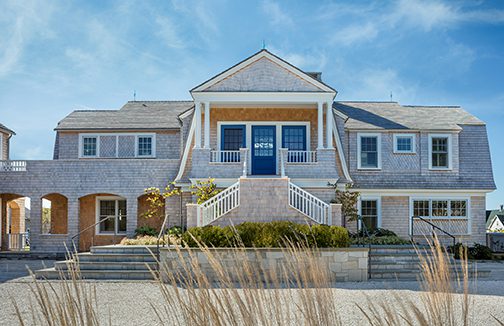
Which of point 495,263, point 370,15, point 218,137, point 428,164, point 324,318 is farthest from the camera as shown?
point 428,164

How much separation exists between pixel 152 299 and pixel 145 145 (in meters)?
14.4

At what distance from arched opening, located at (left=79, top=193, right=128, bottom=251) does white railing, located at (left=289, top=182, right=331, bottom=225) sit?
856 cm

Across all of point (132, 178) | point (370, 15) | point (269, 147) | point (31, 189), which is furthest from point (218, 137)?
point (370, 15)

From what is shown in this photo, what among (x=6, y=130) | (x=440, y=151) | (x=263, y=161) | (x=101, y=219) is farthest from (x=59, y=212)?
(x=440, y=151)

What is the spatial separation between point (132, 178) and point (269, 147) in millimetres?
6020

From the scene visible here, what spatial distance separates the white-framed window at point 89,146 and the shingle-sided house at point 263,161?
48 millimetres

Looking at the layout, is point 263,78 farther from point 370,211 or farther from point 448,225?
point 448,225

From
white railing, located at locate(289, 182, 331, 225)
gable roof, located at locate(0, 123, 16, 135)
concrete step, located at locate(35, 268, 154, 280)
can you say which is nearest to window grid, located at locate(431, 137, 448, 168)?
white railing, located at locate(289, 182, 331, 225)

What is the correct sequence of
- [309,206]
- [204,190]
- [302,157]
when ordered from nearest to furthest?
1. [309,206]
2. [204,190]
3. [302,157]

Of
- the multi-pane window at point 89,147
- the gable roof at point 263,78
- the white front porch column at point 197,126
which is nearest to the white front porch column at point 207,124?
the white front porch column at point 197,126

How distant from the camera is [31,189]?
888 inches

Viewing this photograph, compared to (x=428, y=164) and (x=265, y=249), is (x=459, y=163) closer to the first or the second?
(x=428, y=164)

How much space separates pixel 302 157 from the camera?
71.9 ft

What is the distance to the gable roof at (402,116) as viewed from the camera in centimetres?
2438
